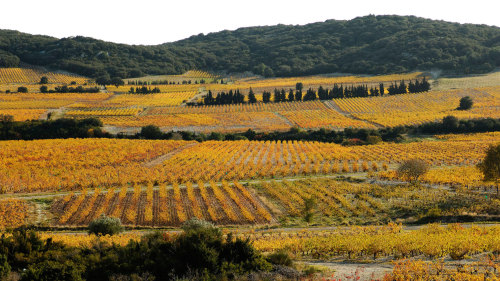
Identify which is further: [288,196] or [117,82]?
[117,82]

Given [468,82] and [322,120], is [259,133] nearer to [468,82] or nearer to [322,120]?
[322,120]

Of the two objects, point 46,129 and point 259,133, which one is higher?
point 46,129

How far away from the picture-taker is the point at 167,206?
35969mm

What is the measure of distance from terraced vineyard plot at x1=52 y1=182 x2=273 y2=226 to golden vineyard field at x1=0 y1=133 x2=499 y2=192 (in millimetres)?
4202

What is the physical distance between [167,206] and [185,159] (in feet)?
66.7

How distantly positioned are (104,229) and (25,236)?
8.25 meters

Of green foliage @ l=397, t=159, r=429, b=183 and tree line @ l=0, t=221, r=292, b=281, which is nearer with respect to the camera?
tree line @ l=0, t=221, r=292, b=281

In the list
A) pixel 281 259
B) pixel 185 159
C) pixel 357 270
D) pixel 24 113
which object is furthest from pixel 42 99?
pixel 357 270

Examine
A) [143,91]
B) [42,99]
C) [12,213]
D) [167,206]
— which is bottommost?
[167,206]

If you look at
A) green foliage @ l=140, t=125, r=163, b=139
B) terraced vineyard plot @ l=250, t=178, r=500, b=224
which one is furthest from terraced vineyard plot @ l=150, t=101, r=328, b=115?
terraced vineyard plot @ l=250, t=178, r=500, b=224

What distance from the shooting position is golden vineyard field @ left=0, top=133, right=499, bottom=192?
1791 inches

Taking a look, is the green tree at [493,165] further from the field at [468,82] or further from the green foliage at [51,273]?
the field at [468,82]

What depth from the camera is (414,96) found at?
12562 cm

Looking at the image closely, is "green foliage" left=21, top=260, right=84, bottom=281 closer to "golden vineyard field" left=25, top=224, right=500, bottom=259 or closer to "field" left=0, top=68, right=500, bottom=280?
"field" left=0, top=68, right=500, bottom=280
